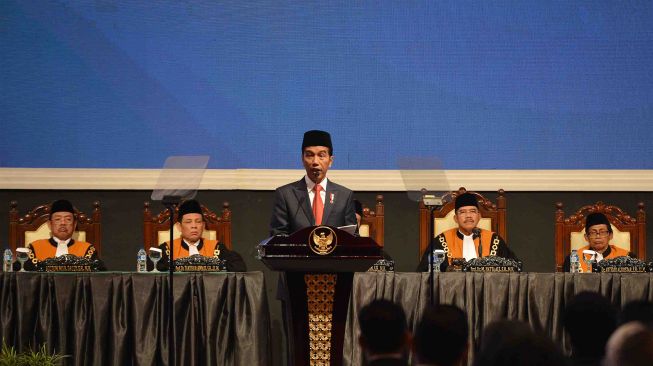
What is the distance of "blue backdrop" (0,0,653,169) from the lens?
808 centimetres

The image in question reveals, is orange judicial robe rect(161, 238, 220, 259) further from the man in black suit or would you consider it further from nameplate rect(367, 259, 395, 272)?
the man in black suit

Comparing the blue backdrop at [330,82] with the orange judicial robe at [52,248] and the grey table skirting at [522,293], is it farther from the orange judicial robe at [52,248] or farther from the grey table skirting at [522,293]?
the grey table skirting at [522,293]

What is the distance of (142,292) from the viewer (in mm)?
5598

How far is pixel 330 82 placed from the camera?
8164mm

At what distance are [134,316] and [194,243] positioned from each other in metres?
1.92

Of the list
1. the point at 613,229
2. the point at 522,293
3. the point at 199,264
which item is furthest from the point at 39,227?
→ the point at 613,229

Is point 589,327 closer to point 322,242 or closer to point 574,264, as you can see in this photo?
point 322,242

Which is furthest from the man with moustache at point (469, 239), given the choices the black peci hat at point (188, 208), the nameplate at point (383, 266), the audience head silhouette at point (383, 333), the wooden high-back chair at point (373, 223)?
the audience head silhouette at point (383, 333)

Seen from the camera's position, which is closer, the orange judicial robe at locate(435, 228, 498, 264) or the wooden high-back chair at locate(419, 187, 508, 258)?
the orange judicial robe at locate(435, 228, 498, 264)

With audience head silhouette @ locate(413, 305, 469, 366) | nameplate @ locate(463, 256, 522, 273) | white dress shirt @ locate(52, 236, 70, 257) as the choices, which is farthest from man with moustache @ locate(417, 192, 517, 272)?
audience head silhouette @ locate(413, 305, 469, 366)

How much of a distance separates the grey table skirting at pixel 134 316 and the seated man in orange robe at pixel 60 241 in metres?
1.78

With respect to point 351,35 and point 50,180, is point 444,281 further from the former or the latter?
point 50,180

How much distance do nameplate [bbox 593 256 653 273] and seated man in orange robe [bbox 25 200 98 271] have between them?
3.75m

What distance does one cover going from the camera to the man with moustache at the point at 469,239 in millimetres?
7367
